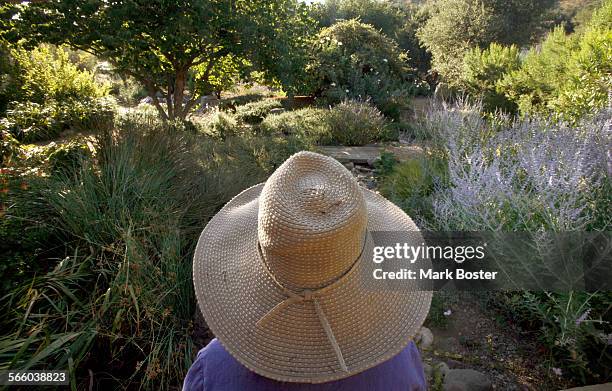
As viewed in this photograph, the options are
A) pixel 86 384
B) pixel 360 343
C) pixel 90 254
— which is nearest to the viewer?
pixel 360 343

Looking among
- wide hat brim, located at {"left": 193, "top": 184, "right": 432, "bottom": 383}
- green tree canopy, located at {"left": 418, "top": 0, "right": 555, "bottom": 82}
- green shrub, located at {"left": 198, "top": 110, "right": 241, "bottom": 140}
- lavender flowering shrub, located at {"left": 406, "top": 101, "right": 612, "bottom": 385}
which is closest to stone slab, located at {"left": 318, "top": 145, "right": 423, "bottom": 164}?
green shrub, located at {"left": 198, "top": 110, "right": 241, "bottom": 140}

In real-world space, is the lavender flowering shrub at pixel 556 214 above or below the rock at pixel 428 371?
above

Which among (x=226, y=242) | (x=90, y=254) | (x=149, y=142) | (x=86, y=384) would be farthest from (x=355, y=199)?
(x=149, y=142)

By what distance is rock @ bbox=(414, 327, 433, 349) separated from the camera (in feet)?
8.00

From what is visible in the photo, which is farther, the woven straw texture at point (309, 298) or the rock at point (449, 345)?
the rock at point (449, 345)

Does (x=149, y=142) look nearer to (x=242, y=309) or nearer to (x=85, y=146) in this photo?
(x=85, y=146)

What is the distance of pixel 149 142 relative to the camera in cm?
430

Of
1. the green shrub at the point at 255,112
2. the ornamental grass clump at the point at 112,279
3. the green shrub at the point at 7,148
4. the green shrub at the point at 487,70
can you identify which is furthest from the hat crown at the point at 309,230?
the green shrub at the point at 487,70

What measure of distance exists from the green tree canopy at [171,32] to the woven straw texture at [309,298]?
6.35m

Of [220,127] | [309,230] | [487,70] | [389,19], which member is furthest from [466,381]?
[389,19]

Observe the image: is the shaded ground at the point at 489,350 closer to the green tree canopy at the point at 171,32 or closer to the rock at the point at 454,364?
the rock at the point at 454,364

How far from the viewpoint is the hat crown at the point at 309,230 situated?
107 centimetres

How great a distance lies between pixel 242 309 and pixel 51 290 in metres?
1.97

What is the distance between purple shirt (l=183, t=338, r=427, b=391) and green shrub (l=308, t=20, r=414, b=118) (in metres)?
10.4
